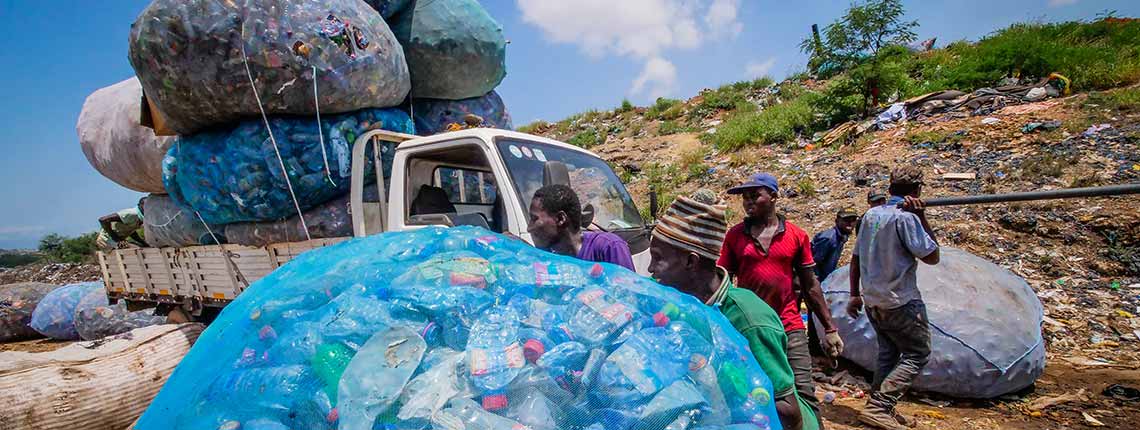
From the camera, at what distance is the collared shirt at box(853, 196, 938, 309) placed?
3.13 meters

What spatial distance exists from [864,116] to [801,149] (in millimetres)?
1444

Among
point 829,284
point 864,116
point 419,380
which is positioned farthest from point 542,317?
point 864,116

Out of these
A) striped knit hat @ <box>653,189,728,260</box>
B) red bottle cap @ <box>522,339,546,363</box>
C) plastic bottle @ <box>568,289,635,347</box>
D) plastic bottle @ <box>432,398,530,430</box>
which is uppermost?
striped knit hat @ <box>653,189,728,260</box>

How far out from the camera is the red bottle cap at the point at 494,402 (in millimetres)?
1017

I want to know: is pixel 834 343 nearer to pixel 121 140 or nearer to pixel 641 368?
pixel 641 368

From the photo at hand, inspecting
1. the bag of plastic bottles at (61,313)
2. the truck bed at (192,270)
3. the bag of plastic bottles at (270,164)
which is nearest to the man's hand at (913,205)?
the bag of plastic bottles at (270,164)

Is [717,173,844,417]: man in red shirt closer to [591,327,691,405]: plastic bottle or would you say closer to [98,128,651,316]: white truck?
[98,128,651,316]: white truck

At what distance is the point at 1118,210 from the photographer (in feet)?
19.6

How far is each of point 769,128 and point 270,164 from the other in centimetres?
986

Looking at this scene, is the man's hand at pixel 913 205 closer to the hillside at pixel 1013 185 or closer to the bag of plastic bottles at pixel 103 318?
the hillside at pixel 1013 185

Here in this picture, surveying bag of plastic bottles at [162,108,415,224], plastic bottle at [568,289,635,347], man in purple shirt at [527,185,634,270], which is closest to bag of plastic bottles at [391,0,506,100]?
bag of plastic bottles at [162,108,415,224]

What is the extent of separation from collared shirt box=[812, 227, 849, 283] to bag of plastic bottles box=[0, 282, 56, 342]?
10.5 metres

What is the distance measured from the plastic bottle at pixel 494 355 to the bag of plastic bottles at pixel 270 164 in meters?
2.94

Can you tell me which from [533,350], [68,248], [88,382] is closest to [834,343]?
[533,350]
